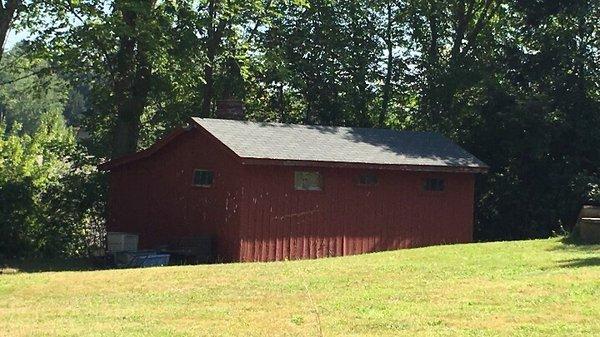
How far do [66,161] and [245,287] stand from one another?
16.0 meters

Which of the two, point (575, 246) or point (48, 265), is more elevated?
point (575, 246)

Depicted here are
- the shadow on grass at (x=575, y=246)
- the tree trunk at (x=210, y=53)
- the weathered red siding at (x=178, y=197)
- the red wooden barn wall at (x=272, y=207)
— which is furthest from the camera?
the tree trunk at (x=210, y=53)

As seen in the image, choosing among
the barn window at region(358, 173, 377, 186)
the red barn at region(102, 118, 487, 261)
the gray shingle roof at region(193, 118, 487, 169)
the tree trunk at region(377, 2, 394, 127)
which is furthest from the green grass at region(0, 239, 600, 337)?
the tree trunk at region(377, 2, 394, 127)

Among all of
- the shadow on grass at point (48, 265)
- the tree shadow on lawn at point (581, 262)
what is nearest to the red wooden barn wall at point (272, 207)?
the shadow on grass at point (48, 265)

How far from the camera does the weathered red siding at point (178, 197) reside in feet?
73.3

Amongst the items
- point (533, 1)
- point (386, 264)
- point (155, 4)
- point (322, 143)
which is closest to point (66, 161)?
point (155, 4)

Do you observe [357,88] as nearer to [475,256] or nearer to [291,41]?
[291,41]

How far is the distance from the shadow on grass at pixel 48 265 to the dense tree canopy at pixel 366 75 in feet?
7.84

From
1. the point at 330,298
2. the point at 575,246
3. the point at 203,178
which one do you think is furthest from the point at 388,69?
the point at 330,298

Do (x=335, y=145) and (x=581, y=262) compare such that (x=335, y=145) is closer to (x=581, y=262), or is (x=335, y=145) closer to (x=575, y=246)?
(x=575, y=246)

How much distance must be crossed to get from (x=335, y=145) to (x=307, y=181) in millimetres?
2126

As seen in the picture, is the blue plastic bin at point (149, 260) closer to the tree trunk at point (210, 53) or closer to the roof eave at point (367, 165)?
the roof eave at point (367, 165)

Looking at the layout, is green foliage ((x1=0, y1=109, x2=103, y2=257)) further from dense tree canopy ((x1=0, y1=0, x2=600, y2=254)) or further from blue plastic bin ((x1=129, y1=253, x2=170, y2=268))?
blue plastic bin ((x1=129, y1=253, x2=170, y2=268))

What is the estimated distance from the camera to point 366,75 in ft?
125
